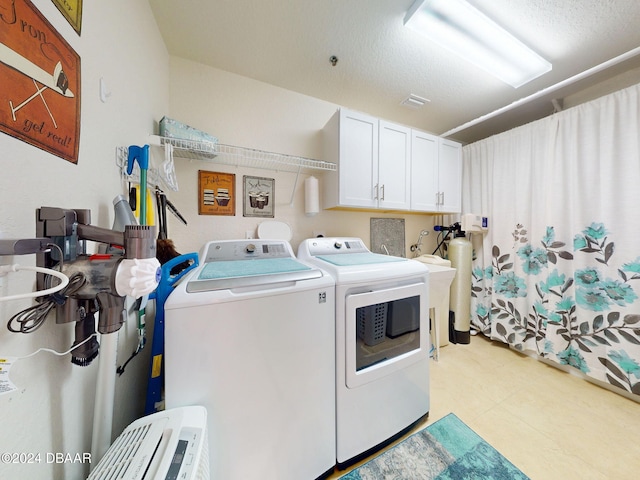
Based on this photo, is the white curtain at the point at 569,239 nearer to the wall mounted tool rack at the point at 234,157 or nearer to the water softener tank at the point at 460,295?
the water softener tank at the point at 460,295

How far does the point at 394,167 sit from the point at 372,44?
0.92 meters

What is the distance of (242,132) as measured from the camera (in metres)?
1.71

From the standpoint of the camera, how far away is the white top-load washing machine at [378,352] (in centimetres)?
104

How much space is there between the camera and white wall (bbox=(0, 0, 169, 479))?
0.44m

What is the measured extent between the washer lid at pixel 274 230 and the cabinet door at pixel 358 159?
554 millimetres

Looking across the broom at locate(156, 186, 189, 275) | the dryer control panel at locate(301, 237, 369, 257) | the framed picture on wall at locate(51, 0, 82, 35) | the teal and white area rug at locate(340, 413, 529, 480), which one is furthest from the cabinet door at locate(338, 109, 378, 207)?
the teal and white area rug at locate(340, 413, 529, 480)

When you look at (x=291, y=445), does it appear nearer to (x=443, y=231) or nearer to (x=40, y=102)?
(x=40, y=102)

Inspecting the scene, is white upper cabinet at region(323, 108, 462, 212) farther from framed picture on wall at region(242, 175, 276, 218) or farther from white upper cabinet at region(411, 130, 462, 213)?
framed picture on wall at region(242, 175, 276, 218)

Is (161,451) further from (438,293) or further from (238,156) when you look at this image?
(438,293)

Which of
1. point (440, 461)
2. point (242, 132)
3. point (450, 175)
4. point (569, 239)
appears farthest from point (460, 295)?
point (242, 132)

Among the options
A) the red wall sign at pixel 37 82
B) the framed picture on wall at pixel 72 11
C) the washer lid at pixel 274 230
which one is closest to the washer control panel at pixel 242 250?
the washer lid at pixel 274 230

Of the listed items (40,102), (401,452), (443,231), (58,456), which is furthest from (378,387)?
(443,231)

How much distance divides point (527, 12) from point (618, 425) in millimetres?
2663

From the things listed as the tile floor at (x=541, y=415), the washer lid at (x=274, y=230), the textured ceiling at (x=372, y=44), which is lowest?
the tile floor at (x=541, y=415)
